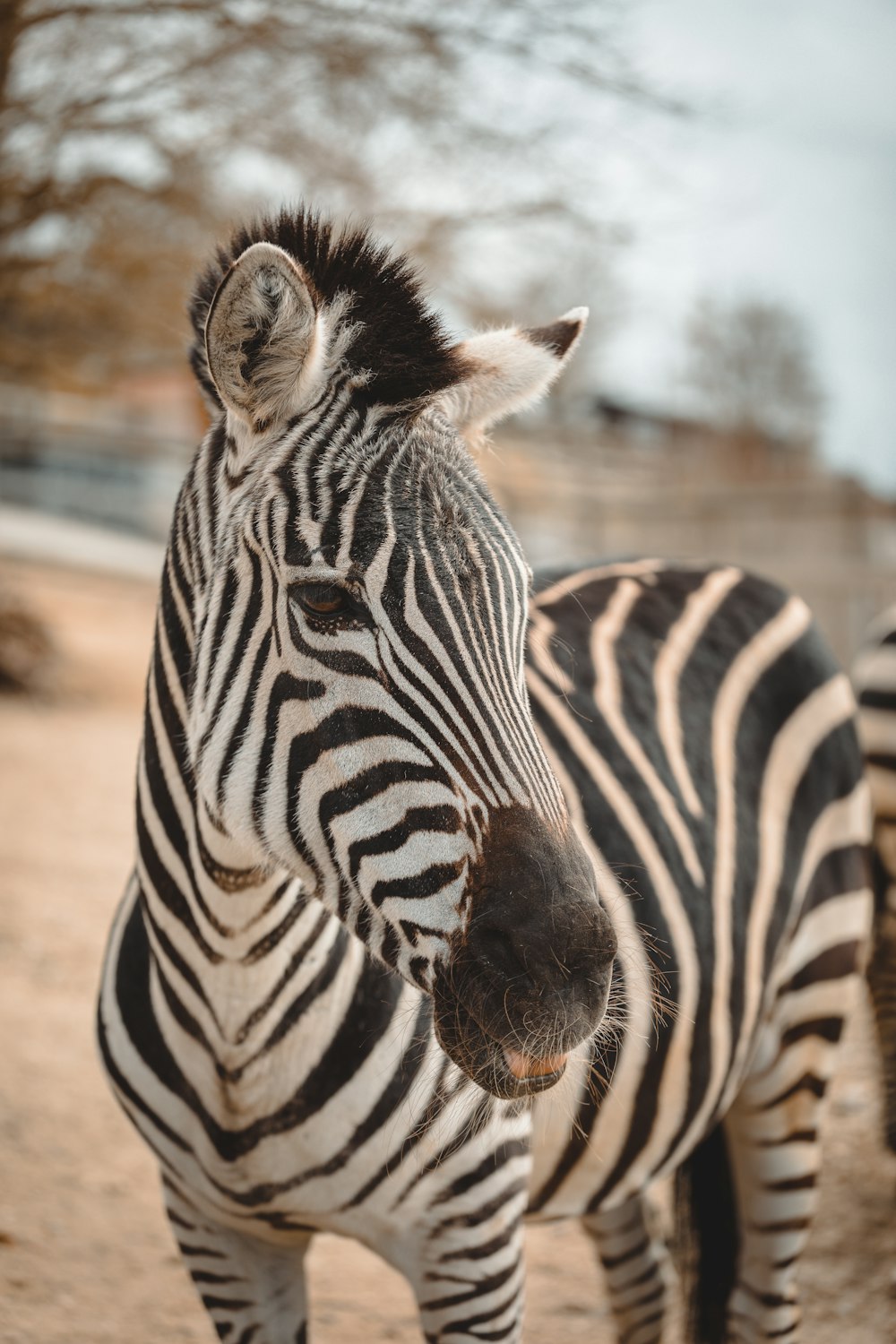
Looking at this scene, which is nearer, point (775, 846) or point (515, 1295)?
point (515, 1295)

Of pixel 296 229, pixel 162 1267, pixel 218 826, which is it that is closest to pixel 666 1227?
pixel 162 1267

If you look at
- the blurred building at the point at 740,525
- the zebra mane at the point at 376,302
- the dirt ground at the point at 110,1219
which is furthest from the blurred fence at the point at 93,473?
the zebra mane at the point at 376,302

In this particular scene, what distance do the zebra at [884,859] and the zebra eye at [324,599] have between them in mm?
3065

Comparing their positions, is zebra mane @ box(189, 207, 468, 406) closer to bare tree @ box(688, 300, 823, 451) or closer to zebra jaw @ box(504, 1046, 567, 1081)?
zebra jaw @ box(504, 1046, 567, 1081)

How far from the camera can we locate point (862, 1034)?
5852mm

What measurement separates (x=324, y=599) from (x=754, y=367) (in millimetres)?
Answer: 33586

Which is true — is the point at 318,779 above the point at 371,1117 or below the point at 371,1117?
above

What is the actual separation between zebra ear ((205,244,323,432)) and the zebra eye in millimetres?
338

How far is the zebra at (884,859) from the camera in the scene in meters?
4.02

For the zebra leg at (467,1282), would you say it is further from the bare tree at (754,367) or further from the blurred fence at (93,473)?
the bare tree at (754,367)

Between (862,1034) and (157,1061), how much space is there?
4.89 meters

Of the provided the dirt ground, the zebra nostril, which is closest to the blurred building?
the zebra nostril

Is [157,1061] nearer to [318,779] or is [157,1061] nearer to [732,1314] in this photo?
[318,779]

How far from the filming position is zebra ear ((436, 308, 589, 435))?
1.97 meters
